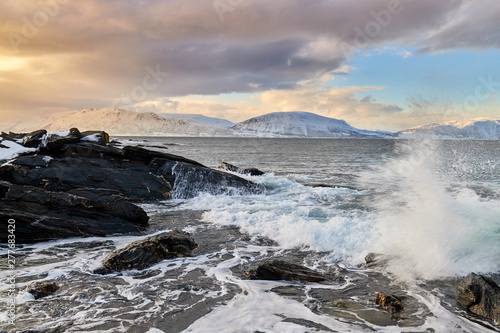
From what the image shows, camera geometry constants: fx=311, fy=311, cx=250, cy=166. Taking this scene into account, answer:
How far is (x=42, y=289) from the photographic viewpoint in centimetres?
757

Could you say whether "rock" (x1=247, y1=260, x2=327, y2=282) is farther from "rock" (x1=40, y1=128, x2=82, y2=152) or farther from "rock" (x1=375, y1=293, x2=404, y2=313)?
"rock" (x1=40, y1=128, x2=82, y2=152)

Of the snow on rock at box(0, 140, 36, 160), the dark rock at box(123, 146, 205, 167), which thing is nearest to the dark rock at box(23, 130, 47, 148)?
the snow on rock at box(0, 140, 36, 160)

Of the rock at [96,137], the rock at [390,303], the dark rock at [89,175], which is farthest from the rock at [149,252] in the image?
the rock at [96,137]

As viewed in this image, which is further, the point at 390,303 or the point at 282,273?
the point at 282,273

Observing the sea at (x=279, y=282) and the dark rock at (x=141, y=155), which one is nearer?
the sea at (x=279, y=282)

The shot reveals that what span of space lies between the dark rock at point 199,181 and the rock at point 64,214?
291 inches

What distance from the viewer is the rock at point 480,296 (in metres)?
6.73

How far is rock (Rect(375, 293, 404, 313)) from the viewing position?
22.9 ft

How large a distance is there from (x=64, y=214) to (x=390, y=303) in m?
12.7

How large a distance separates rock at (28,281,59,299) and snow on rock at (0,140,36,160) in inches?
627

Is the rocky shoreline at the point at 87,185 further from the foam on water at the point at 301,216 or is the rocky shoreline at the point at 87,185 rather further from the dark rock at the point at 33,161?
the foam on water at the point at 301,216

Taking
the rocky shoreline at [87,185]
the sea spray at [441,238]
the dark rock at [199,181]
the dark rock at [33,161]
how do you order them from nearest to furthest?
the sea spray at [441,238], the rocky shoreline at [87,185], the dark rock at [33,161], the dark rock at [199,181]

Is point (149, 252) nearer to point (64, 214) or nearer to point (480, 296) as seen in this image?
point (64, 214)

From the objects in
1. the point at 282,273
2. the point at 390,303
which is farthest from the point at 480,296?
the point at 282,273
